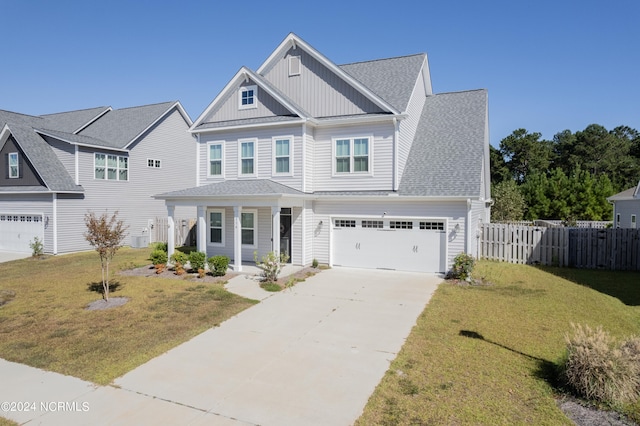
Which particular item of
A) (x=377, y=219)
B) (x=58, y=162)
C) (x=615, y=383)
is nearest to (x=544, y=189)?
(x=377, y=219)

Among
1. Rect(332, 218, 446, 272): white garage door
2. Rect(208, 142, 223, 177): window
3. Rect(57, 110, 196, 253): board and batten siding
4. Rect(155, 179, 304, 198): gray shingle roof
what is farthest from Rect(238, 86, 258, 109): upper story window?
Rect(57, 110, 196, 253): board and batten siding

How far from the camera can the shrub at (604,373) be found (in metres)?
5.55

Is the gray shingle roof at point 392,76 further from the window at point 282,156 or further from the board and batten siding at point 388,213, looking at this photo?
the window at point 282,156

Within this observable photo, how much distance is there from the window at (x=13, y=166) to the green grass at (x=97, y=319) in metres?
9.09

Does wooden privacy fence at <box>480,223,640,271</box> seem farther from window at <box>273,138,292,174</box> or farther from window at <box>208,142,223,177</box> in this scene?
window at <box>208,142,223,177</box>

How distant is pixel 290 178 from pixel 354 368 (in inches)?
427

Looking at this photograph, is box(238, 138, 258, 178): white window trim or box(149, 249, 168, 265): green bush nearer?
box(149, 249, 168, 265): green bush

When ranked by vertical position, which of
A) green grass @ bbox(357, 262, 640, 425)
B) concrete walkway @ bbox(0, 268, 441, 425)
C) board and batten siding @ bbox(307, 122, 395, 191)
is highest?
board and batten siding @ bbox(307, 122, 395, 191)

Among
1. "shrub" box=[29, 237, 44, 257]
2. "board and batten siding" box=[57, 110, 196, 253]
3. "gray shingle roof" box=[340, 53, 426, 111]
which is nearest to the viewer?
"gray shingle roof" box=[340, 53, 426, 111]

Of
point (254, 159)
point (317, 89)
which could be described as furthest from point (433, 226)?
point (254, 159)

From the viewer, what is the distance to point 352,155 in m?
16.5

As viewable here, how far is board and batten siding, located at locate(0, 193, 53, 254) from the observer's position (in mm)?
21234

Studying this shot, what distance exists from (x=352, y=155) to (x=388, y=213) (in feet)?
9.46

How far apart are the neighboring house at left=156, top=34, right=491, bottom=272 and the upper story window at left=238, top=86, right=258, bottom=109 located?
5cm
